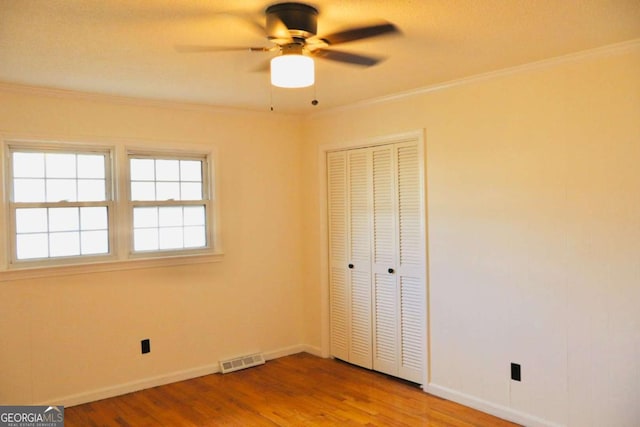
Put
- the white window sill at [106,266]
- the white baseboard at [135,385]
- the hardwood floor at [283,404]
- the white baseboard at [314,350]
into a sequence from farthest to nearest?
the white baseboard at [314,350]
the white baseboard at [135,385]
the white window sill at [106,266]
the hardwood floor at [283,404]

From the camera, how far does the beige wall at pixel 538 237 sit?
280cm

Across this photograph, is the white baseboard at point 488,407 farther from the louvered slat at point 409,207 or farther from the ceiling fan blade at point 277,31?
the ceiling fan blade at point 277,31

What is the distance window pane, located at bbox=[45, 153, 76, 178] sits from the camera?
3664 mm

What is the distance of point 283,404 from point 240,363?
95 cm

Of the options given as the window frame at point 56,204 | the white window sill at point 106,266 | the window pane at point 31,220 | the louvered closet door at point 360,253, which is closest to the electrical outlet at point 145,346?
the white window sill at point 106,266

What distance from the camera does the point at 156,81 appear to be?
341 cm

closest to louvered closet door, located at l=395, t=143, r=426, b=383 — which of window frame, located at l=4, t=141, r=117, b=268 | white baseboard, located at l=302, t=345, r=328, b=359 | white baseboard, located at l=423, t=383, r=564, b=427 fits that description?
white baseboard, located at l=423, t=383, r=564, b=427

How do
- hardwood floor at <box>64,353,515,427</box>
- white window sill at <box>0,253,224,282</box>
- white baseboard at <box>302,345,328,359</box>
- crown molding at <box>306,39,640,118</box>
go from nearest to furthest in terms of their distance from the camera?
crown molding at <box>306,39,640,118</box> → hardwood floor at <box>64,353,515,427</box> → white window sill at <box>0,253,224,282</box> → white baseboard at <box>302,345,328,359</box>

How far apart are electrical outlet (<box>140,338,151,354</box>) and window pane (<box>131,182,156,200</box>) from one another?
1.21m

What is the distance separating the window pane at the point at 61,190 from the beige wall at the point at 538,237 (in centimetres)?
268

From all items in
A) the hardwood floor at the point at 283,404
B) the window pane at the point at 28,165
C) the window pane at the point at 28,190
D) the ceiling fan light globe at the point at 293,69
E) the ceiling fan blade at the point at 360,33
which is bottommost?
the hardwood floor at the point at 283,404

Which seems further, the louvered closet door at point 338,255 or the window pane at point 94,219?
the louvered closet door at point 338,255

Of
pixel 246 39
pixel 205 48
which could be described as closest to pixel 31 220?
pixel 205 48

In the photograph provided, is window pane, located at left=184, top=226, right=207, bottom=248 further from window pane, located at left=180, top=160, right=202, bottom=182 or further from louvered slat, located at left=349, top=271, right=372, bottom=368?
louvered slat, located at left=349, top=271, right=372, bottom=368
